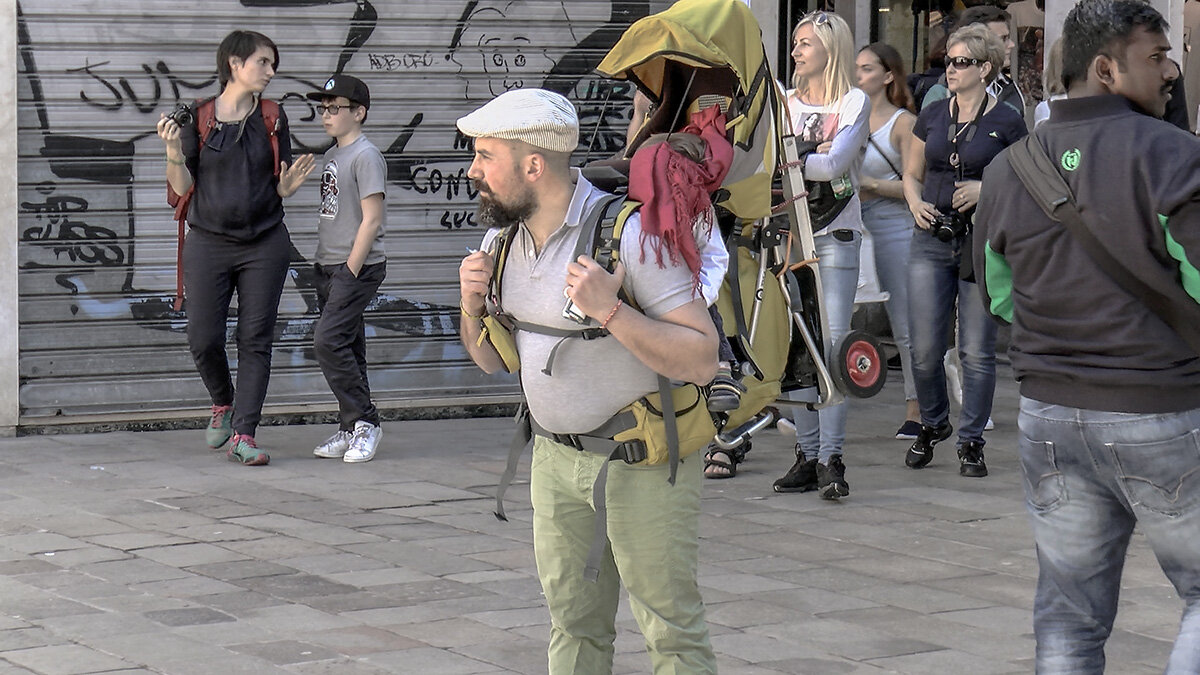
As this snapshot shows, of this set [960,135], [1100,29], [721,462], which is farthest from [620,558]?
[960,135]

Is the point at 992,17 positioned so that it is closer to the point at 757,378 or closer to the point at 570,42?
the point at 570,42

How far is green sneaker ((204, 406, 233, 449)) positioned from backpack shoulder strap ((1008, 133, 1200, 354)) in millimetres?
5658

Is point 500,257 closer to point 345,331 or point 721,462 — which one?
point 721,462

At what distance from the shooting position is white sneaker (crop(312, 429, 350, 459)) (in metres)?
8.88

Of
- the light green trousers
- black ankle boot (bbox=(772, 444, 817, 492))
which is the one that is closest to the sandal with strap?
black ankle boot (bbox=(772, 444, 817, 492))

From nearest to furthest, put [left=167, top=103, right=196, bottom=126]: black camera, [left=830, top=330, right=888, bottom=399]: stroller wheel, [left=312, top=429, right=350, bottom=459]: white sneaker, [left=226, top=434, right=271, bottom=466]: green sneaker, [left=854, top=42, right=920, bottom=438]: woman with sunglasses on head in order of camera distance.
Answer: [left=830, top=330, right=888, bottom=399]: stroller wheel, [left=167, top=103, right=196, bottom=126]: black camera, [left=226, top=434, right=271, bottom=466]: green sneaker, [left=312, top=429, right=350, bottom=459]: white sneaker, [left=854, top=42, right=920, bottom=438]: woman with sunglasses on head

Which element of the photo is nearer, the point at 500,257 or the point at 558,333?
the point at 558,333

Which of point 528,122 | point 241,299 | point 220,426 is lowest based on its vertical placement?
point 220,426

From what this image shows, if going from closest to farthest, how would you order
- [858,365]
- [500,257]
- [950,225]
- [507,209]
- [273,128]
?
1. [507,209]
2. [500,257]
3. [858,365]
4. [950,225]
5. [273,128]

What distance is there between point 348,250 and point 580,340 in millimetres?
4918

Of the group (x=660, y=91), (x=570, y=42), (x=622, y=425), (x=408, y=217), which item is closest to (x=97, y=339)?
(x=408, y=217)

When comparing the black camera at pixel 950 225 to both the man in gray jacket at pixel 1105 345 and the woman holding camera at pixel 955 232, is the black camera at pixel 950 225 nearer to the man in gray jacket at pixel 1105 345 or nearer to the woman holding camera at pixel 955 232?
the woman holding camera at pixel 955 232

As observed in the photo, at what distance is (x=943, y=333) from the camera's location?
8.55m

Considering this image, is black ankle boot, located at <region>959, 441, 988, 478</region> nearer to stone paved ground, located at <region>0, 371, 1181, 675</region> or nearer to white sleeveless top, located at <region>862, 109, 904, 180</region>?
stone paved ground, located at <region>0, 371, 1181, 675</region>
